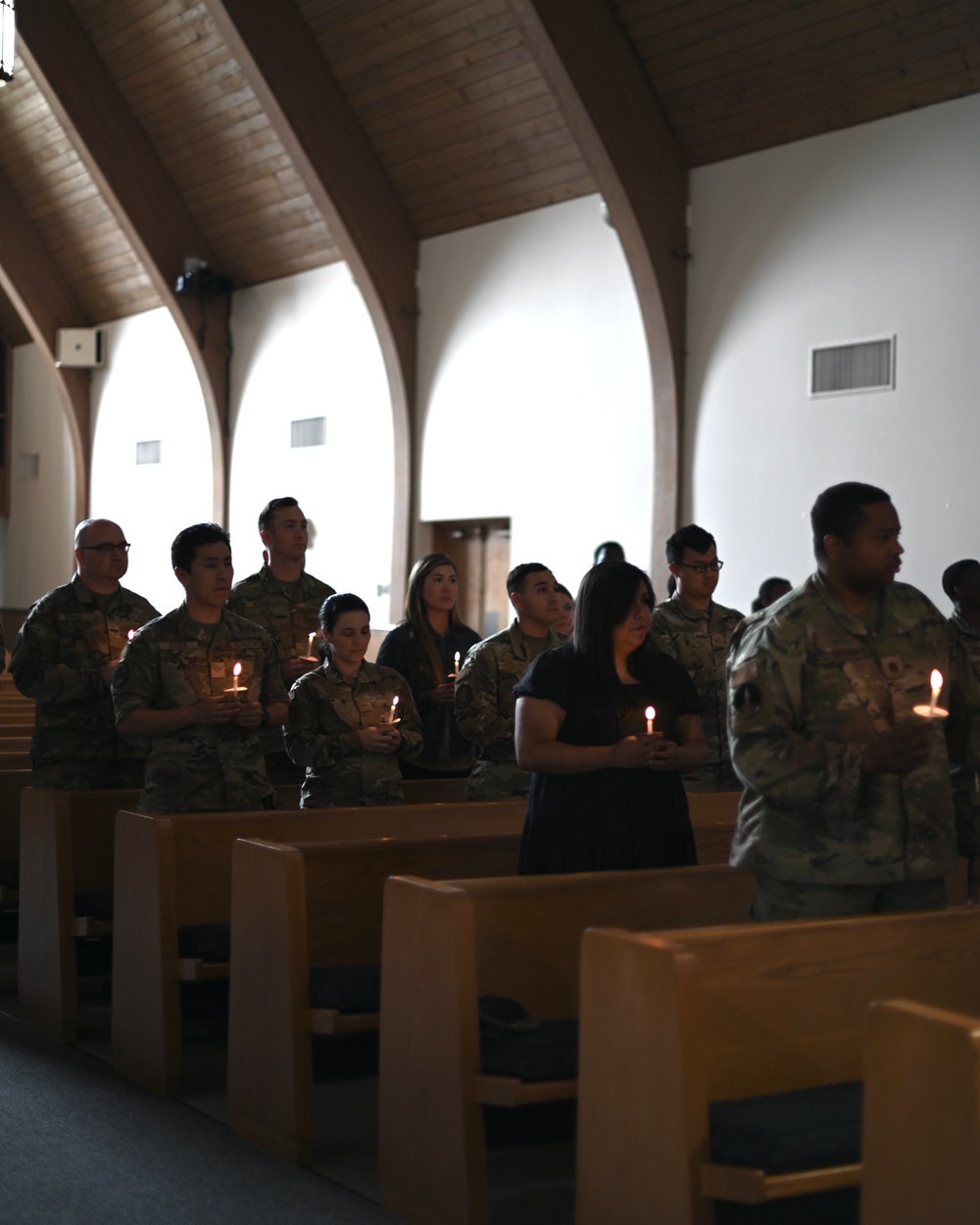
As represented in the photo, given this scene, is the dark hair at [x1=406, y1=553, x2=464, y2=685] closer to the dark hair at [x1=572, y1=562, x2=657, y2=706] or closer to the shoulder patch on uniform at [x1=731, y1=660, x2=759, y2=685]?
the dark hair at [x1=572, y1=562, x2=657, y2=706]

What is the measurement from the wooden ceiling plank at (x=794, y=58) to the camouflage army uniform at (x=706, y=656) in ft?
12.7

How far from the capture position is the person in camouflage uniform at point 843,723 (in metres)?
2.78

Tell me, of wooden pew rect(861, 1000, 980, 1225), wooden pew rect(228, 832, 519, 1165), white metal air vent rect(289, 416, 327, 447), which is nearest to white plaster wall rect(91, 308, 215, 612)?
white metal air vent rect(289, 416, 327, 447)

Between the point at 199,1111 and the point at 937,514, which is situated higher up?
the point at 937,514

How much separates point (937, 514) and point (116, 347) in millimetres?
8802

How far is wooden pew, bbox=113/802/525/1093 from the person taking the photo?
3.85 m

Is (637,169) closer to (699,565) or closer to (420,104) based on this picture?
(420,104)

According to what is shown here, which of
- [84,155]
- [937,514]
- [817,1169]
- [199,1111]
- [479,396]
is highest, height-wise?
[84,155]

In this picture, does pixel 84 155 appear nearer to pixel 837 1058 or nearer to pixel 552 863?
pixel 552 863

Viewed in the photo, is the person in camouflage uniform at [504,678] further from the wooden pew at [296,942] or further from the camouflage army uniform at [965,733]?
the camouflage army uniform at [965,733]

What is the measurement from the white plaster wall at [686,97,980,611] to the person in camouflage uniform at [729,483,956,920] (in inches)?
198

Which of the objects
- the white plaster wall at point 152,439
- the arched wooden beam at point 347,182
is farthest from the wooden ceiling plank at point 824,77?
the white plaster wall at point 152,439

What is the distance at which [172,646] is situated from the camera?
4.32 metres

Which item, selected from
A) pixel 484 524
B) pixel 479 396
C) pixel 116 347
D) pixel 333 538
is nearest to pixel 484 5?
pixel 479 396
